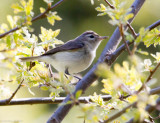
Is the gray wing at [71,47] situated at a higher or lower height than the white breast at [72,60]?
higher

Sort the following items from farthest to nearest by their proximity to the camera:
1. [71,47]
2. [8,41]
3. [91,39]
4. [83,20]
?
[83,20] < [91,39] < [71,47] < [8,41]

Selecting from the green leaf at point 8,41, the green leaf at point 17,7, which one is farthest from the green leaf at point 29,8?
the green leaf at point 8,41

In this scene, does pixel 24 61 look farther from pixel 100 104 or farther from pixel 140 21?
pixel 140 21

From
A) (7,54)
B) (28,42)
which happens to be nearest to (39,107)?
(28,42)

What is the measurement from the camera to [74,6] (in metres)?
6.06

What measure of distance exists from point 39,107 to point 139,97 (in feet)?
12.7

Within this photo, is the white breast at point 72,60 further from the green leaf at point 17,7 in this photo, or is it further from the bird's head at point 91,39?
the green leaf at point 17,7

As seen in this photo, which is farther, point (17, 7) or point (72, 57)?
point (72, 57)

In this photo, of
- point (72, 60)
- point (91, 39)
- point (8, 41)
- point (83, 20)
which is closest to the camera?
point (8, 41)

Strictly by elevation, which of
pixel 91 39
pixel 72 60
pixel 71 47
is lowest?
pixel 72 60

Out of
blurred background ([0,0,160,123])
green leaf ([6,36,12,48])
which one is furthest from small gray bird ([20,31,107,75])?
green leaf ([6,36,12,48])

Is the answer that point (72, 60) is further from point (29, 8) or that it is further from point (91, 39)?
point (29, 8)

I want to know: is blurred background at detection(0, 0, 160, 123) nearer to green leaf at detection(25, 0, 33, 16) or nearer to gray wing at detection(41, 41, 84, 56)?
gray wing at detection(41, 41, 84, 56)

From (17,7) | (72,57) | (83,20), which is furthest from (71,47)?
(83,20)
